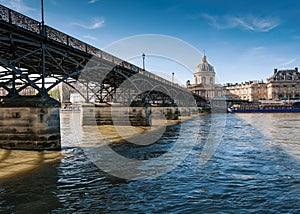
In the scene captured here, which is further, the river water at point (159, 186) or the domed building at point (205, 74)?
the domed building at point (205, 74)

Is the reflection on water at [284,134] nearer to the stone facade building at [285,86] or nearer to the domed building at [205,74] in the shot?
the stone facade building at [285,86]

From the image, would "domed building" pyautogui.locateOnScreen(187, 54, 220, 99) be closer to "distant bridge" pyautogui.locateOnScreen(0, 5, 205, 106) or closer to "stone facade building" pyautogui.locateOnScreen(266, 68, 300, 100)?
"stone facade building" pyautogui.locateOnScreen(266, 68, 300, 100)

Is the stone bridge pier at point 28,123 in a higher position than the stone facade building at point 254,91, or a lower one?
lower

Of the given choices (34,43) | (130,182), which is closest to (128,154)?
(130,182)

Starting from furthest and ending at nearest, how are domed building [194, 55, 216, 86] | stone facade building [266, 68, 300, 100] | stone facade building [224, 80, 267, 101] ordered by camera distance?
domed building [194, 55, 216, 86], stone facade building [224, 80, 267, 101], stone facade building [266, 68, 300, 100]

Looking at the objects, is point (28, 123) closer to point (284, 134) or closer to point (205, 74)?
point (284, 134)

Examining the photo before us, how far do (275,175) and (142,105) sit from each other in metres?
29.2

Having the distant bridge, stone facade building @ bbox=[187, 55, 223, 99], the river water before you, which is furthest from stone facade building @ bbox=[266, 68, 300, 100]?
the river water

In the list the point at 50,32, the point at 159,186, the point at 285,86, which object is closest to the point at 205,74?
the point at 285,86

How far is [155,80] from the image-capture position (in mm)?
43531

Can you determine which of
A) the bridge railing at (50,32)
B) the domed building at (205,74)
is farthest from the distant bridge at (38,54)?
the domed building at (205,74)

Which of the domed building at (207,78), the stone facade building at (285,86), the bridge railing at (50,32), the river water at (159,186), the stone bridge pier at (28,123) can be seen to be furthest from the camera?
the domed building at (207,78)

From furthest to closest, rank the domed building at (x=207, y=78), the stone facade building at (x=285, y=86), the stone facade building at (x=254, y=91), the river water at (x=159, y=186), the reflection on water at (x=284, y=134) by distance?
the domed building at (x=207, y=78), the stone facade building at (x=254, y=91), the stone facade building at (x=285, y=86), the reflection on water at (x=284, y=134), the river water at (x=159, y=186)

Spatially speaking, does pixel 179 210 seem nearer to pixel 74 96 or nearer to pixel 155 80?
pixel 155 80
